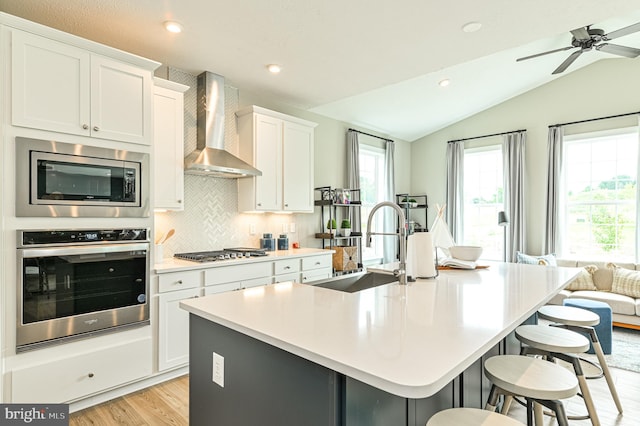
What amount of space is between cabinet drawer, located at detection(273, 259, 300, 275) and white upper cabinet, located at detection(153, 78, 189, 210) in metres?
1.09

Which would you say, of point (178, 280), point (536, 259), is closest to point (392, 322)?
point (178, 280)

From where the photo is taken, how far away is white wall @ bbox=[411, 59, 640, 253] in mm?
4930

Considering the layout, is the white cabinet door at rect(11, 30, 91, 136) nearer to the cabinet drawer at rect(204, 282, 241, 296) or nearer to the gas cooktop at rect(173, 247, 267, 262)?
the gas cooktop at rect(173, 247, 267, 262)

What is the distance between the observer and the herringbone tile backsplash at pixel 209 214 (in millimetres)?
3471

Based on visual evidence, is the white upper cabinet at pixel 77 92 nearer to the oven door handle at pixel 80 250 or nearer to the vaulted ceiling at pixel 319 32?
the vaulted ceiling at pixel 319 32

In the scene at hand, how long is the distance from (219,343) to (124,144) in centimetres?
185

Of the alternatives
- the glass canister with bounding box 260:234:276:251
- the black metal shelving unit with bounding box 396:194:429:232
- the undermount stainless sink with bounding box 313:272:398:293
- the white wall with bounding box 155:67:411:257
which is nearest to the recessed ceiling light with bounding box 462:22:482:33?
the undermount stainless sink with bounding box 313:272:398:293

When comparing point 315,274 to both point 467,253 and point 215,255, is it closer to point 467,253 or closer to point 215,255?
point 215,255

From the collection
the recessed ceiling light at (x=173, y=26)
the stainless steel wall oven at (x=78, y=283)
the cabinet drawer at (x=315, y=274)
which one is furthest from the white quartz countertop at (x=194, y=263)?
the recessed ceiling light at (x=173, y=26)

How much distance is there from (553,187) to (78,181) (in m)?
5.93

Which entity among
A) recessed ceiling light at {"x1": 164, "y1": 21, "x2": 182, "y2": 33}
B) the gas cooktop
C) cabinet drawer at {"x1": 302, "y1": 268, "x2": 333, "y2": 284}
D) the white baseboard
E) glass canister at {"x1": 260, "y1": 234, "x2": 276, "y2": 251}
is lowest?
the white baseboard

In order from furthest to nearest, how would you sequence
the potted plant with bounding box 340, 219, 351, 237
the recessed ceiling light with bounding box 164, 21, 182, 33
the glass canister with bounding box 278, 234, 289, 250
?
the potted plant with bounding box 340, 219, 351, 237 → the glass canister with bounding box 278, 234, 289, 250 → the recessed ceiling light with bounding box 164, 21, 182, 33

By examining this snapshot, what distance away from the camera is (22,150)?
2162 millimetres

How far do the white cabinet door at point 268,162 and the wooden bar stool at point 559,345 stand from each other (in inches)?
108
